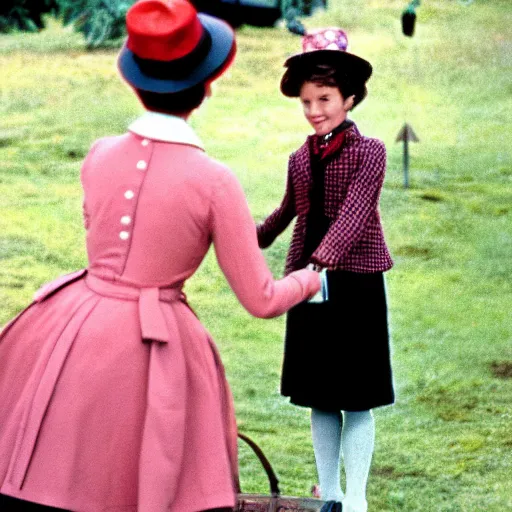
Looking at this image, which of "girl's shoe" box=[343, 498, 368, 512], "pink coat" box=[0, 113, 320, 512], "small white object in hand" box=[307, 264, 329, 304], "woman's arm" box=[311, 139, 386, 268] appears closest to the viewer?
"pink coat" box=[0, 113, 320, 512]

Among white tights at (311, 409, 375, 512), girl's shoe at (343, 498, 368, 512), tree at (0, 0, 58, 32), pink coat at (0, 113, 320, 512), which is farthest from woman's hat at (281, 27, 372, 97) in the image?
tree at (0, 0, 58, 32)

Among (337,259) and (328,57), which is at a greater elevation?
(328,57)

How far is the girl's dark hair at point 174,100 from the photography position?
320cm

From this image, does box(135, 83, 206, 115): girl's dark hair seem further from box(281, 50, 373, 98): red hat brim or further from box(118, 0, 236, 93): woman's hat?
box(281, 50, 373, 98): red hat brim

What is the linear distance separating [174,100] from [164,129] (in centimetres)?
7

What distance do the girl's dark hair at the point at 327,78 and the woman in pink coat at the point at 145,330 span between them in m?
0.56

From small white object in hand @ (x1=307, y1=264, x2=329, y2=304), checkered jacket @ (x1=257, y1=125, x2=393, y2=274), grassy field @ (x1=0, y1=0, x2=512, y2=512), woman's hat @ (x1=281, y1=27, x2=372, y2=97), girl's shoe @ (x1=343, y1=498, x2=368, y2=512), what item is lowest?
grassy field @ (x1=0, y1=0, x2=512, y2=512)

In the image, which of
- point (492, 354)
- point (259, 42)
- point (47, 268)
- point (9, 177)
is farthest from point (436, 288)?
point (259, 42)

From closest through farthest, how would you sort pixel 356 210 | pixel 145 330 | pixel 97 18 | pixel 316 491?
pixel 145 330 → pixel 356 210 → pixel 316 491 → pixel 97 18

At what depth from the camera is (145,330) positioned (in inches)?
124

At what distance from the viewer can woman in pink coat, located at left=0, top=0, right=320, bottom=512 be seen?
314 centimetres

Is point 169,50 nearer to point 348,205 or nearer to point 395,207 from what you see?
point 348,205

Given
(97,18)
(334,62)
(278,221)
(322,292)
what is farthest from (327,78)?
(97,18)

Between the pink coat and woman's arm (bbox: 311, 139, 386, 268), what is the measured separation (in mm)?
436
